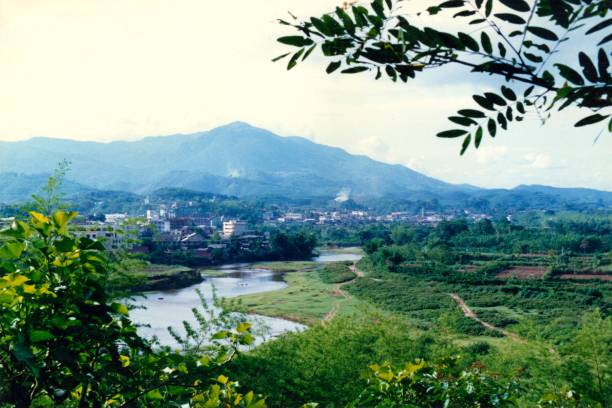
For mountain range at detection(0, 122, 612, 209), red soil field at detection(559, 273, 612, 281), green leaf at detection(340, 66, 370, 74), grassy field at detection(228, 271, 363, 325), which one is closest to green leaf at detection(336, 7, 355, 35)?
green leaf at detection(340, 66, 370, 74)

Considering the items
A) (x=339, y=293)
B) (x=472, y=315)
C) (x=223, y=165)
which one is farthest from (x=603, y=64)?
(x=223, y=165)

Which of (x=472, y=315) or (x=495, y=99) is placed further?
(x=472, y=315)

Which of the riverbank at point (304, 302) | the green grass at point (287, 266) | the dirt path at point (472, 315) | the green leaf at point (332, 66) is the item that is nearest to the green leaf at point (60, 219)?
the green leaf at point (332, 66)

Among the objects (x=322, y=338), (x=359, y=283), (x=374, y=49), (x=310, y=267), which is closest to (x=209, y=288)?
(x=359, y=283)

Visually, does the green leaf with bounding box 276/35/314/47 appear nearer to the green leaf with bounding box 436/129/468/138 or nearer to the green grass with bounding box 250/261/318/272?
the green leaf with bounding box 436/129/468/138

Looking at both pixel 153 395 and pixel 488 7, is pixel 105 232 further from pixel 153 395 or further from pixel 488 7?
pixel 488 7

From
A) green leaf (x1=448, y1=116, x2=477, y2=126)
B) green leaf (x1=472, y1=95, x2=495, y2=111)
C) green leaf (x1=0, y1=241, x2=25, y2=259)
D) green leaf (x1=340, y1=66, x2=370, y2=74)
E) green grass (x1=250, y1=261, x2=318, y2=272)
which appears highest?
green leaf (x1=340, y1=66, x2=370, y2=74)

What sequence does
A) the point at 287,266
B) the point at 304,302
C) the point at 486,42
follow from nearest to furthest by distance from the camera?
the point at 486,42 → the point at 304,302 → the point at 287,266

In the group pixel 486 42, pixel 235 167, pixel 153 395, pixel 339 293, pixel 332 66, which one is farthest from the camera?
pixel 235 167
